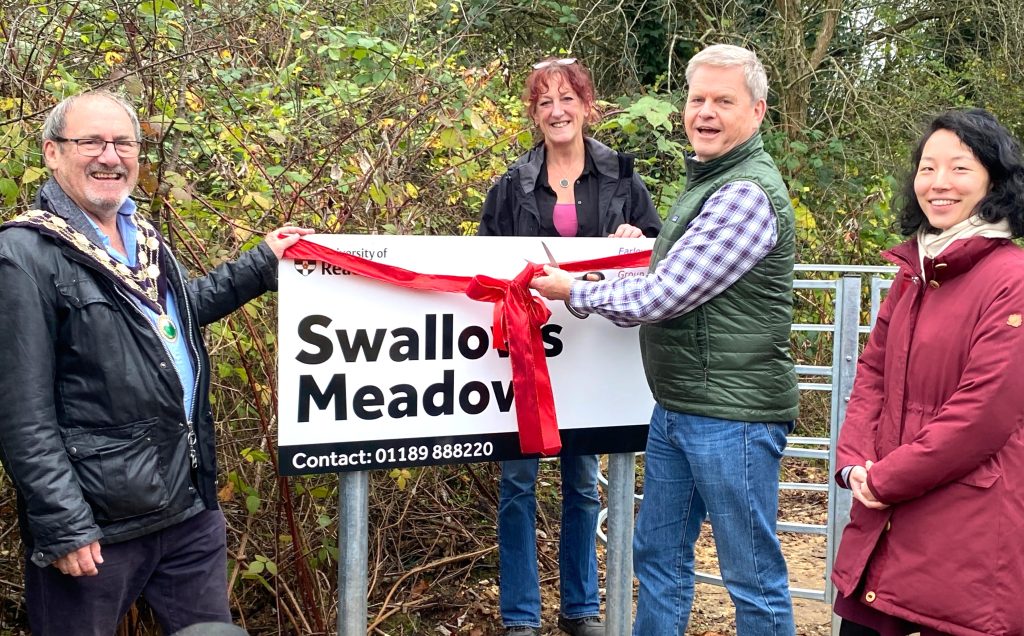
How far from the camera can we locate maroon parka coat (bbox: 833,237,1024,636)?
8.17 feet

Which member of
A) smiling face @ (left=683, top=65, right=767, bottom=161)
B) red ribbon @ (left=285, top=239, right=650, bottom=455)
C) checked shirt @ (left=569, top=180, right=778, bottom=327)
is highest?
smiling face @ (left=683, top=65, right=767, bottom=161)

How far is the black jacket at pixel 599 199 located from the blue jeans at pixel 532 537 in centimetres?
93

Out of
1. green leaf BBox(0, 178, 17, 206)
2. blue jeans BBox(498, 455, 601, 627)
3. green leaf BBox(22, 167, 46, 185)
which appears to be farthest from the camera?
blue jeans BBox(498, 455, 601, 627)

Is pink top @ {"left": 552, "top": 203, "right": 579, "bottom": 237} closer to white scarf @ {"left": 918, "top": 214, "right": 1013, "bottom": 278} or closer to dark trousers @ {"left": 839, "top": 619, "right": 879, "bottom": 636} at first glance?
white scarf @ {"left": 918, "top": 214, "right": 1013, "bottom": 278}

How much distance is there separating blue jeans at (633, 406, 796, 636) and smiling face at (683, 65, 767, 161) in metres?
0.85

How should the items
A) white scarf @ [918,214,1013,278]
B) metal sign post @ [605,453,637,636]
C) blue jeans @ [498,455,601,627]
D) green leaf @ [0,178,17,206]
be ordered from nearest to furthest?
white scarf @ [918,214,1013,278]
green leaf @ [0,178,17,206]
metal sign post @ [605,453,637,636]
blue jeans @ [498,455,601,627]

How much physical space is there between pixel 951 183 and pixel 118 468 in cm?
236

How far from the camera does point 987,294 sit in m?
2.54

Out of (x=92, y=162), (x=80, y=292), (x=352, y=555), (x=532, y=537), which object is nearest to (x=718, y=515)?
(x=532, y=537)

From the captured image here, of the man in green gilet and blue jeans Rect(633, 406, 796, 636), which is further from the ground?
the man in green gilet

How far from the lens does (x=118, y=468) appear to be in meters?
2.54

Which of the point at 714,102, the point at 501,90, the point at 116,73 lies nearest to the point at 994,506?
the point at 714,102

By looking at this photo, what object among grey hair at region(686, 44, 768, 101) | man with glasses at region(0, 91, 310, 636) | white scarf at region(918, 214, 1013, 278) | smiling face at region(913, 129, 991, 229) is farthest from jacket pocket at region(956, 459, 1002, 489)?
man with glasses at region(0, 91, 310, 636)

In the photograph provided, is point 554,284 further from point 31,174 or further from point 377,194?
point 31,174
